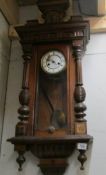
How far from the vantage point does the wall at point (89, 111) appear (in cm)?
152

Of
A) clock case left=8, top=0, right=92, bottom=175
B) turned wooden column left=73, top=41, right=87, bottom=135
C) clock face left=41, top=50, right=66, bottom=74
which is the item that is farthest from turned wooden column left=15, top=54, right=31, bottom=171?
turned wooden column left=73, top=41, right=87, bottom=135

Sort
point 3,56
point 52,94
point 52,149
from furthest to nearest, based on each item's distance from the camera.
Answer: point 3,56, point 52,94, point 52,149

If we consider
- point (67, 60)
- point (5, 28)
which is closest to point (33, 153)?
point (67, 60)

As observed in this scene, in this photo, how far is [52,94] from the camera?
5.15 feet

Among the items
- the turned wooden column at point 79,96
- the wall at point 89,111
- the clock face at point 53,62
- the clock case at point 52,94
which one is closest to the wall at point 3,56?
the wall at point 89,111

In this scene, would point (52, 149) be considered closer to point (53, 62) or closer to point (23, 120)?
point (23, 120)

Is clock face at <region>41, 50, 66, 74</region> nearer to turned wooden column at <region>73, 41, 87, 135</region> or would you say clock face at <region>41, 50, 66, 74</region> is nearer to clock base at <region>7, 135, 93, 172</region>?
turned wooden column at <region>73, 41, 87, 135</region>

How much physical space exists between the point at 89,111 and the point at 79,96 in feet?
0.53

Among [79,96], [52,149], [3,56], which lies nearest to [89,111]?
[79,96]

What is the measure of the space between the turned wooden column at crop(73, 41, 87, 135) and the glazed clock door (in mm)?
29

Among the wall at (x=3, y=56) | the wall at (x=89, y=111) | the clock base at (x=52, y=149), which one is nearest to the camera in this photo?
the clock base at (x=52, y=149)

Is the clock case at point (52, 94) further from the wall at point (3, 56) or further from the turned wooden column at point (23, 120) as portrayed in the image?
the wall at point (3, 56)

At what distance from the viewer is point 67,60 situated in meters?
1.58

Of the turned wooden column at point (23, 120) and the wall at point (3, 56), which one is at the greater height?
the wall at point (3, 56)
